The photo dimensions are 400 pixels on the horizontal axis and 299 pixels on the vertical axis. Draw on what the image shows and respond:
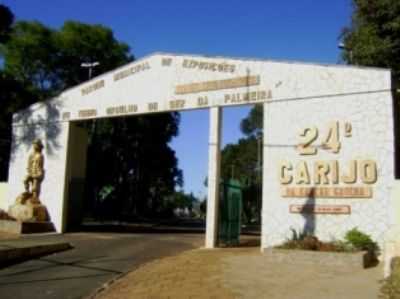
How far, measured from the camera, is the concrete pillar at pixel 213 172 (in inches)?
619

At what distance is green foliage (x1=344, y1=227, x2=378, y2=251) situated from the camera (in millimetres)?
12586

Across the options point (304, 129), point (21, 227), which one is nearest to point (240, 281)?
point (304, 129)

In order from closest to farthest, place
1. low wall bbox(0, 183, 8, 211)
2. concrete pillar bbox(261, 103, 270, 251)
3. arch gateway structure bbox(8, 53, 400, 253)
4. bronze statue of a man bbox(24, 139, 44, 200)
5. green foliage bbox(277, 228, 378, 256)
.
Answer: green foliage bbox(277, 228, 378, 256) < arch gateway structure bbox(8, 53, 400, 253) < concrete pillar bbox(261, 103, 270, 251) < bronze statue of a man bbox(24, 139, 44, 200) < low wall bbox(0, 183, 8, 211)

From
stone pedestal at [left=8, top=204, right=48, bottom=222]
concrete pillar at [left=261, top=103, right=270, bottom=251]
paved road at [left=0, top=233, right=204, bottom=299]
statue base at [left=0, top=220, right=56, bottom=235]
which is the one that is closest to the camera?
paved road at [left=0, top=233, right=204, bottom=299]

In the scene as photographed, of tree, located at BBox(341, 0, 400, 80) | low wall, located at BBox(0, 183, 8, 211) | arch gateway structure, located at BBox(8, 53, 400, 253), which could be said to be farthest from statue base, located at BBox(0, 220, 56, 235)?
tree, located at BBox(341, 0, 400, 80)

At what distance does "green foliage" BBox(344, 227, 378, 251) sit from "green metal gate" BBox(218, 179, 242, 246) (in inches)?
173

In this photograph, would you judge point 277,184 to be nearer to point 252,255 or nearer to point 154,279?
point 252,255

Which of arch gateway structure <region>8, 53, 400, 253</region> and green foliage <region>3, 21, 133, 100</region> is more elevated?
green foliage <region>3, 21, 133, 100</region>

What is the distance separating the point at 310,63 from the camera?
1455cm

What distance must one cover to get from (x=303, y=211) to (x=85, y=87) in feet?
32.9

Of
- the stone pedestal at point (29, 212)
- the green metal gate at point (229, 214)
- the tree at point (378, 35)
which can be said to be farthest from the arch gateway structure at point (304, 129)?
the stone pedestal at point (29, 212)

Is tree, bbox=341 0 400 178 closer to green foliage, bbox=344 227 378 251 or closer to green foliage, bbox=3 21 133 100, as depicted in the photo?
green foliage, bbox=344 227 378 251

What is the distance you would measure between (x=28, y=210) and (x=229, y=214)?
8.00 m

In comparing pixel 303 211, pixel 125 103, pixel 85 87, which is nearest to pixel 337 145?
pixel 303 211
